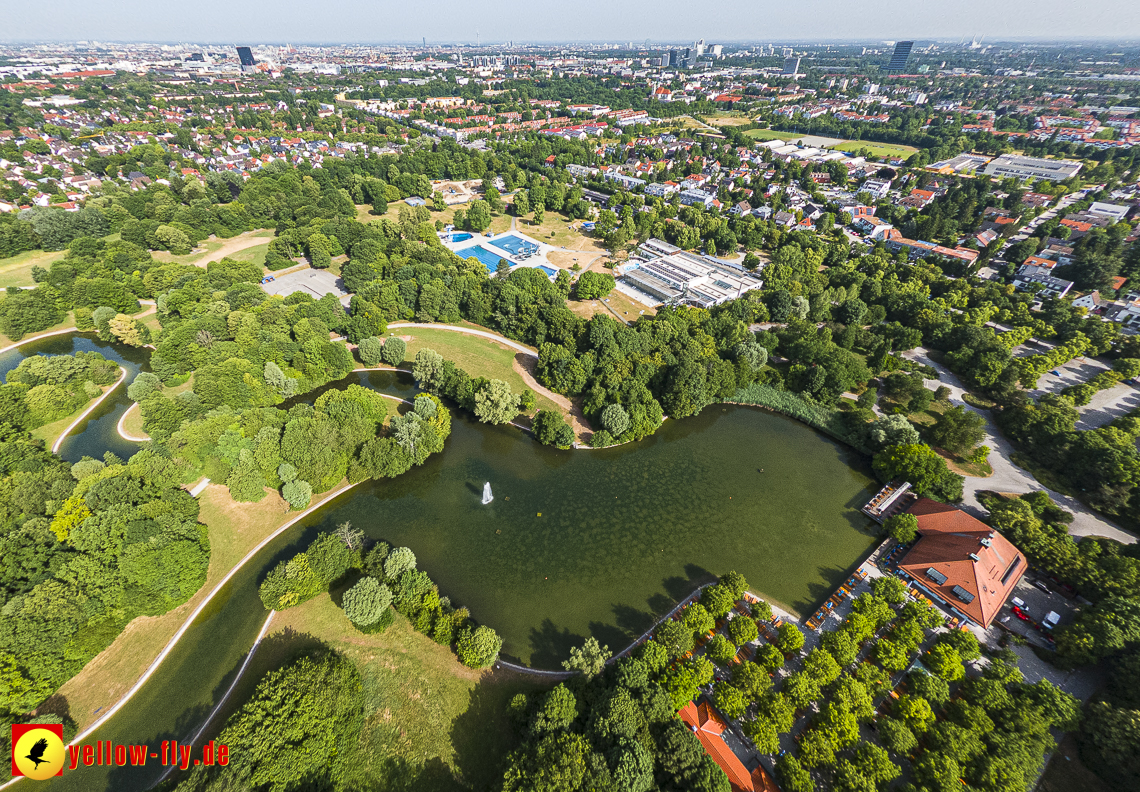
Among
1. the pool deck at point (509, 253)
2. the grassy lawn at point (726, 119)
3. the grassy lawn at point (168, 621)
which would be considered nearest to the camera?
the grassy lawn at point (168, 621)

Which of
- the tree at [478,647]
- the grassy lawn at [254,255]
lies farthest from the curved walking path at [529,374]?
the grassy lawn at [254,255]

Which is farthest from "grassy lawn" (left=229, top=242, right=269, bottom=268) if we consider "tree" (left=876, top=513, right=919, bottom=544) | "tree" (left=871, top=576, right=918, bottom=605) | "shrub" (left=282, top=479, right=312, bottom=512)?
"tree" (left=876, top=513, right=919, bottom=544)

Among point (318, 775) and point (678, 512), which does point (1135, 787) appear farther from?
point (318, 775)

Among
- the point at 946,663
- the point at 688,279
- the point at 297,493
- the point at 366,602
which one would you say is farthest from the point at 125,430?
the point at 688,279

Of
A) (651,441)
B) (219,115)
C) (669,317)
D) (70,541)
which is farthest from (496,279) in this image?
(219,115)

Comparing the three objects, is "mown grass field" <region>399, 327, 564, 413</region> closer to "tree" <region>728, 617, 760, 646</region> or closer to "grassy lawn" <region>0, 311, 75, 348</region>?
"tree" <region>728, 617, 760, 646</region>

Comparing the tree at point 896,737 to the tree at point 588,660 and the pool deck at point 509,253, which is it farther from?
the pool deck at point 509,253
